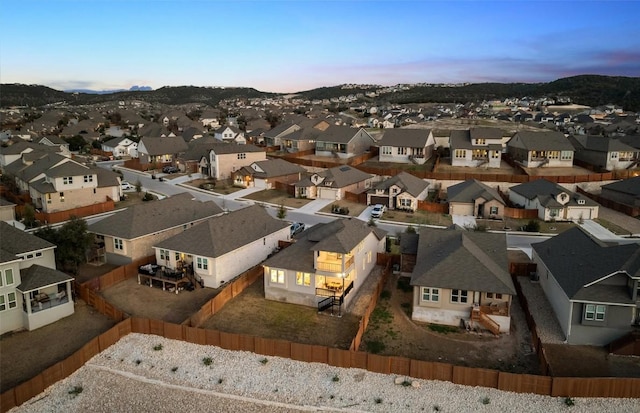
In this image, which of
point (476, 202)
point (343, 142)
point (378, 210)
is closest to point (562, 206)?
point (476, 202)

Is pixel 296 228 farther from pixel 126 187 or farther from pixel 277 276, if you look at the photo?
pixel 126 187

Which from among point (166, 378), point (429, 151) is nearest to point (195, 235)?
point (166, 378)

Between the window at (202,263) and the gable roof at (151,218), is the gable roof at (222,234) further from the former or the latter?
the gable roof at (151,218)

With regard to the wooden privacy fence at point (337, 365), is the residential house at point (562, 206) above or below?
above

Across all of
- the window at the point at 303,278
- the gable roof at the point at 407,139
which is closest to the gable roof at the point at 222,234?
the window at the point at 303,278

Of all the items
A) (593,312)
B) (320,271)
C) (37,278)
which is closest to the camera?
(593,312)

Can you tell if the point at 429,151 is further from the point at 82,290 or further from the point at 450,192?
the point at 82,290
